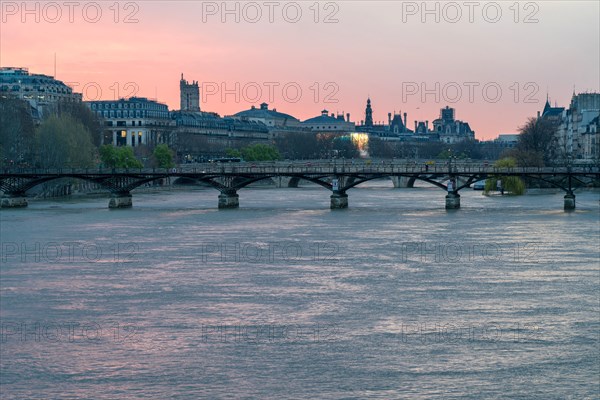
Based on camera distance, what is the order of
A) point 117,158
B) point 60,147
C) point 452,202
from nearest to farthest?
point 452,202
point 60,147
point 117,158

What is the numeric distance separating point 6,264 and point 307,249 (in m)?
10.3

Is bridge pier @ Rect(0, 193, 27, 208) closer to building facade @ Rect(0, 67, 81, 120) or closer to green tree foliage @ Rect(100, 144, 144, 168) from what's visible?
green tree foliage @ Rect(100, 144, 144, 168)

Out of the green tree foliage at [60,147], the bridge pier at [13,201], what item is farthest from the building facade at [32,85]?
the bridge pier at [13,201]

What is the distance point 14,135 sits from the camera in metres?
77.8

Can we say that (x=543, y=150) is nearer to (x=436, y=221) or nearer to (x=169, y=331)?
(x=436, y=221)

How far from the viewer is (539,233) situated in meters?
44.9

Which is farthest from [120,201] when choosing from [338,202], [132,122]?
[132,122]

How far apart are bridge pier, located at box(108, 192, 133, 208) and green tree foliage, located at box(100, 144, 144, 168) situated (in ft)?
85.0

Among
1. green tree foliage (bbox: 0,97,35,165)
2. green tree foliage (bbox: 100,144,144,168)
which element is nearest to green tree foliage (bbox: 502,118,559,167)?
green tree foliage (bbox: 100,144,144,168)

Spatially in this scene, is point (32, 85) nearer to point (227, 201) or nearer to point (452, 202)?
point (227, 201)

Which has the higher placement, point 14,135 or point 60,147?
point 14,135

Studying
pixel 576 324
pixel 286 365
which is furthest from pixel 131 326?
pixel 576 324

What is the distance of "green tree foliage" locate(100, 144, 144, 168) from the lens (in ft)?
297

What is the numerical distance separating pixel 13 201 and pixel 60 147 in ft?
45.0
